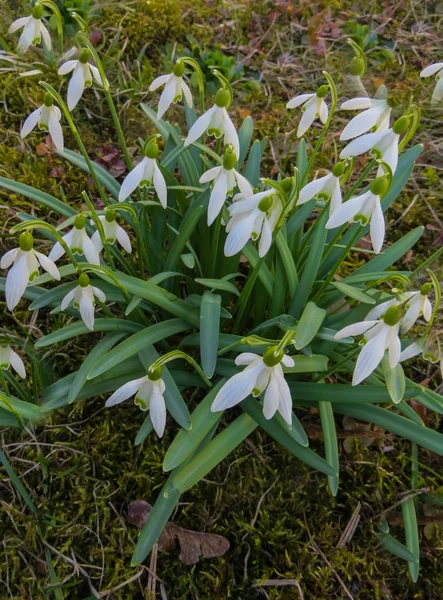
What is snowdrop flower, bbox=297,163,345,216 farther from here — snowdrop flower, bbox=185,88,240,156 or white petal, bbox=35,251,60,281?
white petal, bbox=35,251,60,281

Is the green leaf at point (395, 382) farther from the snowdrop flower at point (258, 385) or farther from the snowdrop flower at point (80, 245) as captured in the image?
the snowdrop flower at point (80, 245)

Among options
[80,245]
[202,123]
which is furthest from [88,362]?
[202,123]

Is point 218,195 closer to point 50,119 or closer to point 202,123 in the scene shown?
point 202,123

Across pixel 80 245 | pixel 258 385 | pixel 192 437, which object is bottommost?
pixel 192 437

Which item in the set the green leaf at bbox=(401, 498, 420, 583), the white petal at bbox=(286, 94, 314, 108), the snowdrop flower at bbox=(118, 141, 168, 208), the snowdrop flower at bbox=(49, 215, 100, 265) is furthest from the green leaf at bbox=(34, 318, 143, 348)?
the green leaf at bbox=(401, 498, 420, 583)

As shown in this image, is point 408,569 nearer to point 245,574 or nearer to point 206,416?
point 245,574

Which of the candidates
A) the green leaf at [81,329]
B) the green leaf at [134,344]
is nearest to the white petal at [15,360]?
the green leaf at [81,329]

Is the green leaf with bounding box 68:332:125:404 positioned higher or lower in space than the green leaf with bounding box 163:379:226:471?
higher
